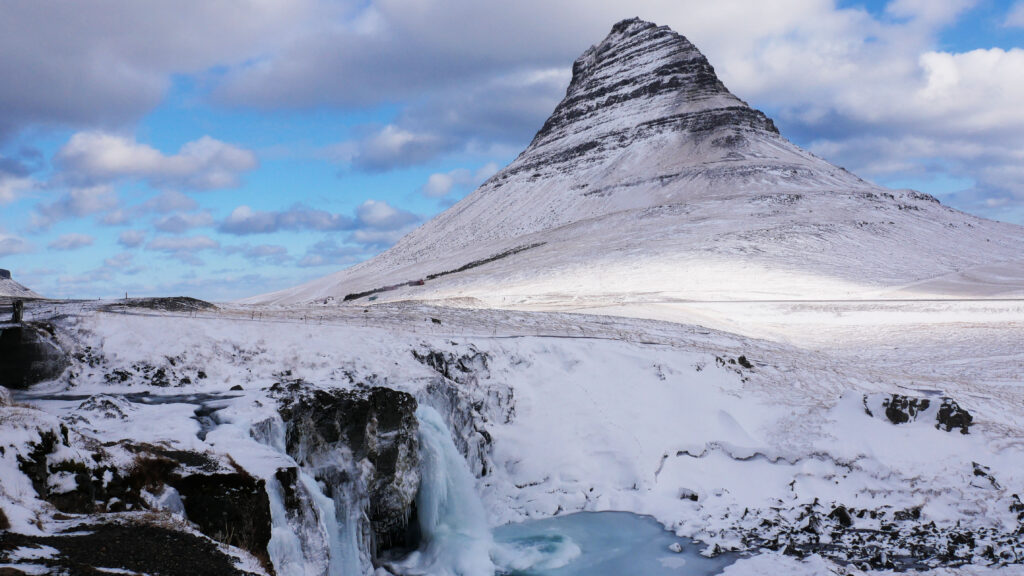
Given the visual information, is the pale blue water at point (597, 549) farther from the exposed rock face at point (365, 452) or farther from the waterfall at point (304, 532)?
the waterfall at point (304, 532)

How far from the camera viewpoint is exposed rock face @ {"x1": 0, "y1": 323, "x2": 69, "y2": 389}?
50.5ft

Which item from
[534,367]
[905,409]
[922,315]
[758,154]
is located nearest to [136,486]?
[534,367]

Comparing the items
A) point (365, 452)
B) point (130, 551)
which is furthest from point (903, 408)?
point (130, 551)

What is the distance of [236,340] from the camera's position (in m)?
18.5

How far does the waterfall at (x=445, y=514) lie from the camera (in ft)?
49.9

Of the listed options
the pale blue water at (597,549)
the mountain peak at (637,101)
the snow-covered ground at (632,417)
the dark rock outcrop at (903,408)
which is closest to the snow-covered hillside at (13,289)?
the snow-covered ground at (632,417)

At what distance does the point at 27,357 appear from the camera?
50.9 feet

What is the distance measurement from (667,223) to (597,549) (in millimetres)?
87082

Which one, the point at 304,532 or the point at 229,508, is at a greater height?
the point at 229,508

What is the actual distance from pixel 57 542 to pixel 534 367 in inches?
648

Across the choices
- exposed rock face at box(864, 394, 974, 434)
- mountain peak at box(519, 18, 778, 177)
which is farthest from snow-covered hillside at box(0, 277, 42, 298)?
mountain peak at box(519, 18, 778, 177)

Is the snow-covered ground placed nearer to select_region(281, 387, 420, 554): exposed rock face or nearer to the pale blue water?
the pale blue water

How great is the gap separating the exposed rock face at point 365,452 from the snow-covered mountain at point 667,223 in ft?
107

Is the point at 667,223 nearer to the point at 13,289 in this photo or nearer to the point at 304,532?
the point at 13,289
